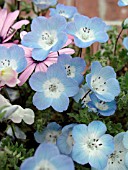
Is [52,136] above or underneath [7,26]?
underneath

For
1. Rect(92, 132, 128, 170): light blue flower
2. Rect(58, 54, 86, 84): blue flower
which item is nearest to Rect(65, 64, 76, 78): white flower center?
Rect(58, 54, 86, 84): blue flower

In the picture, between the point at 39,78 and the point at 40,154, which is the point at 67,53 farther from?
the point at 40,154

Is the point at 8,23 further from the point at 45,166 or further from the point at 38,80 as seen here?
the point at 45,166

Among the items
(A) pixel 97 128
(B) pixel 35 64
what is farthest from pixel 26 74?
(A) pixel 97 128

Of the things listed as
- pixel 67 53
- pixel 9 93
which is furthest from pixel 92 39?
pixel 9 93

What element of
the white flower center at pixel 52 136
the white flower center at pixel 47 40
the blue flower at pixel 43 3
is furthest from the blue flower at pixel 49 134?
the blue flower at pixel 43 3

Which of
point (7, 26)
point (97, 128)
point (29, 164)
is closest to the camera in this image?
point (29, 164)

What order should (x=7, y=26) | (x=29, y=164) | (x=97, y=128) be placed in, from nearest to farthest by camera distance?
(x=29, y=164) → (x=97, y=128) → (x=7, y=26)

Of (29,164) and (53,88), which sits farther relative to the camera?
(53,88)
